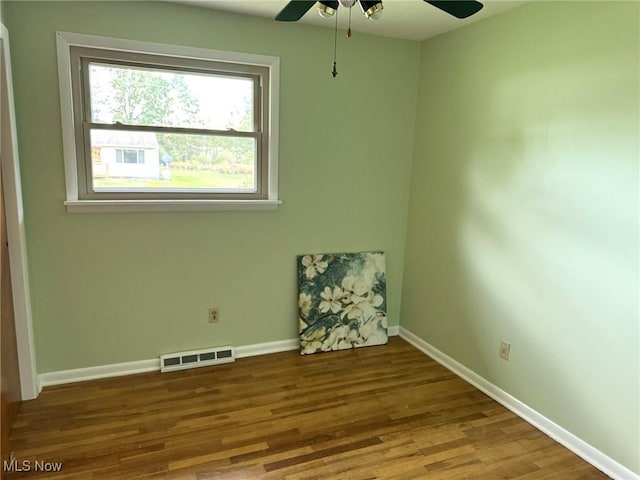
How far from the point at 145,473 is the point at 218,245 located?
144cm

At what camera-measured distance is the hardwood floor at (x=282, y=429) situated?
6.54 ft

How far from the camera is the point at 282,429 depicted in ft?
7.48

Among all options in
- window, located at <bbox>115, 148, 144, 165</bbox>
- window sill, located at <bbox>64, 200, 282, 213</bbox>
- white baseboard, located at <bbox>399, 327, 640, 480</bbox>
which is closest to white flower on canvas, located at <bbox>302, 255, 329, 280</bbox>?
window sill, located at <bbox>64, 200, 282, 213</bbox>

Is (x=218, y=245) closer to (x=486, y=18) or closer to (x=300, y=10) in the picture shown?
→ (x=300, y=10)

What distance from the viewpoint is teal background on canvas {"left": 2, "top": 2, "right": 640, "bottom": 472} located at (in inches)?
79.7

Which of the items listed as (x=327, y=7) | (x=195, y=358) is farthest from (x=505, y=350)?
(x=327, y=7)

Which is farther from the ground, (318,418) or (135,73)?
(135,73)

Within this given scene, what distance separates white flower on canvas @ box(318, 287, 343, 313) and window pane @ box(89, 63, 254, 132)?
135cm

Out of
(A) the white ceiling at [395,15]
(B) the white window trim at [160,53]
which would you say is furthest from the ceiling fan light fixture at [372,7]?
(B) the white window trim at [160,53]

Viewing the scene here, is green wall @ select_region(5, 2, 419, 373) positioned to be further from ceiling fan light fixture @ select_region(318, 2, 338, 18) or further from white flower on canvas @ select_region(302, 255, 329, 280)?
ceiling fan light fixture @ select_region(318, 2, 338, 18)

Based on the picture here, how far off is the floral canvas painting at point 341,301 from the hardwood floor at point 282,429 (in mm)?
339

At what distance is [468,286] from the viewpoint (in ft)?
9.43

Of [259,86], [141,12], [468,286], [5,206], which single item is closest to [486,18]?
[259,86]

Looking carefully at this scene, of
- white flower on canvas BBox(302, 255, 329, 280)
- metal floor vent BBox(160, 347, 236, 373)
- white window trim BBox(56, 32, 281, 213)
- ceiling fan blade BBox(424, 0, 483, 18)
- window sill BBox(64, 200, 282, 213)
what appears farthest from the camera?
white flower on canvas BBox(302, 255, 329, 280)
